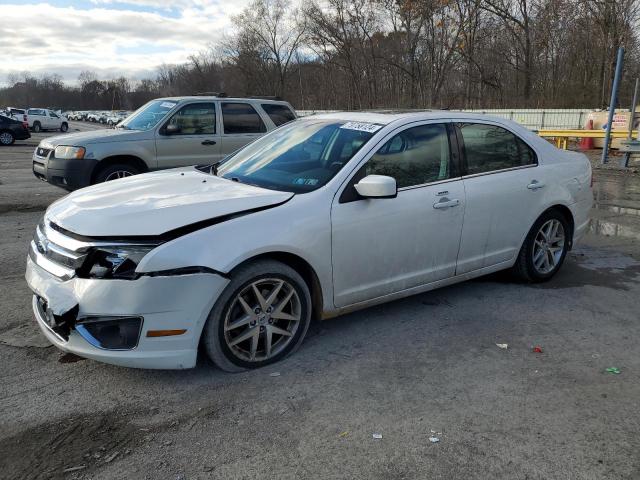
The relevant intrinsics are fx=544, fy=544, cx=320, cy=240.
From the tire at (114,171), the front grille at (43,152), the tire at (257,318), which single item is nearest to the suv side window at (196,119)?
the tire at (114,171)

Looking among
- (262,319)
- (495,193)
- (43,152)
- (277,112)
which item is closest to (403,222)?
(495,193)

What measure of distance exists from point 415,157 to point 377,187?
76 centimetres

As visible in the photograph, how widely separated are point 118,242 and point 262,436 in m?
1.35

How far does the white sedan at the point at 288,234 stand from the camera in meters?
3.09

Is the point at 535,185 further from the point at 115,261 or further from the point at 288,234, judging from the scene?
the point at 115,261

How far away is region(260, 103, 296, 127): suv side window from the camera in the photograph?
9734 millimetres

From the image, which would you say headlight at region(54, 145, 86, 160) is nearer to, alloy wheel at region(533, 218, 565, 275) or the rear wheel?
alloy wheel at region(533, 218, 565, 275)

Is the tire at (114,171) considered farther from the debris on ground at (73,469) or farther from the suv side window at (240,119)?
the debris on ground at (73,469)

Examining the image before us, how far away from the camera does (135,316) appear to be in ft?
9.95

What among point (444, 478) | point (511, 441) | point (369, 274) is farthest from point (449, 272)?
point (444, 478)

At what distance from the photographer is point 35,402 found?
3.10 meters

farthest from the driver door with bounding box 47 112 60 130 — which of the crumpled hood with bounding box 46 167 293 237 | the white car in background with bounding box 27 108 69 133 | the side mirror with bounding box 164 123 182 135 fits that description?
the crumpled hood with bounding box 46 167 293 237

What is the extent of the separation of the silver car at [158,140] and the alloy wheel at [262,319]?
18.7ft

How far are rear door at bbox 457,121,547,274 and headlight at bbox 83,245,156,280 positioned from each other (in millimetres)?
2603
